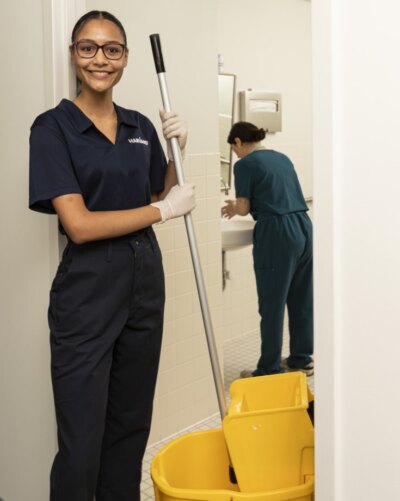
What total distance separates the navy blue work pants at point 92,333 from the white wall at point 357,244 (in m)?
0.65

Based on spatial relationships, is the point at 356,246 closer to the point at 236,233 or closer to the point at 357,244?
the point at 357,244

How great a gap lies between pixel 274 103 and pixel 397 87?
2.87 meters

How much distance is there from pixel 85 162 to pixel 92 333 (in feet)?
1.31

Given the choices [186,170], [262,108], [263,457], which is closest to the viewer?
[263,457]

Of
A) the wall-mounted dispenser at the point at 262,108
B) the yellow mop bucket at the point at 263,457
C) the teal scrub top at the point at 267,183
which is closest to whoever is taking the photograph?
the yellow mop bucket at the point at 263,457

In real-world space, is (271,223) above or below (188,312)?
above

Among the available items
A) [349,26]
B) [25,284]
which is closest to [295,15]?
[25,284]

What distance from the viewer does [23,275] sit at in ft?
6.24

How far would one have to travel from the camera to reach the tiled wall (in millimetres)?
2510

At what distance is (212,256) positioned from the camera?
8.82 feet

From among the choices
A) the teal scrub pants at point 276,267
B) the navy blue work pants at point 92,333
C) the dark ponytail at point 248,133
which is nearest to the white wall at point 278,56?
the dark ponytail at point 248,133

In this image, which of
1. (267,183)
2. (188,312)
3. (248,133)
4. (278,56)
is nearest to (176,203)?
(188,312)

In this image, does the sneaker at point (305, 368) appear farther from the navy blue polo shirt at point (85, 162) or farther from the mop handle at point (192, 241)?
the navy blue polo shirt at point (85, 162)

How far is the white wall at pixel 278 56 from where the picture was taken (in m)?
3.58
